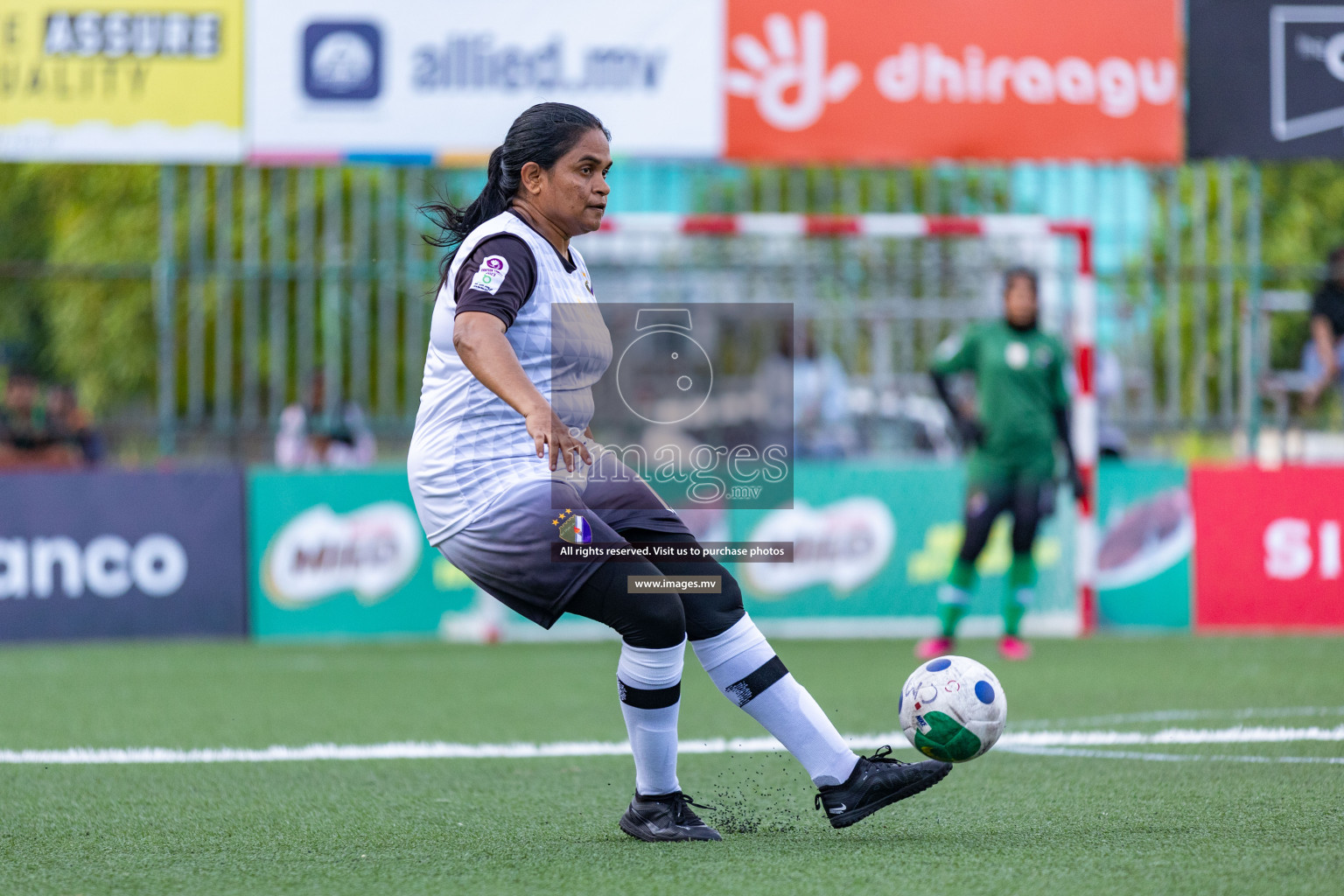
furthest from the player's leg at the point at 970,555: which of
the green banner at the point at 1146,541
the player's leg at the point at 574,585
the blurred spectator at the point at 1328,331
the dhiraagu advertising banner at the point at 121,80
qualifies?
the player's leg at the point at 574,585

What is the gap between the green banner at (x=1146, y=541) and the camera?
37.3 feet

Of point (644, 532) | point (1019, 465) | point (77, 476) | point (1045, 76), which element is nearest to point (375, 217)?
point (77, 476)

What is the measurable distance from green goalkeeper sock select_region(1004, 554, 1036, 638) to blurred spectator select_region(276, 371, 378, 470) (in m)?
4.92

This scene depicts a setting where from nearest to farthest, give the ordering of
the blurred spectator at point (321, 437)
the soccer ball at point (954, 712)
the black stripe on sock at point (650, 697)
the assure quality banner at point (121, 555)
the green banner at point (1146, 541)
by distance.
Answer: the black stripe on sock at point (650, 697) < the soccer ball at point (954, 712) < the assure quality banner at point (121, 555) < the green banner at point (1146, 541) < the blurred spectator at point (321, 437)

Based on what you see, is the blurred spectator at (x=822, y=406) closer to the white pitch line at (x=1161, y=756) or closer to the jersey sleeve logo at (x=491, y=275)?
the white pitch line at (x=1161, y=756)

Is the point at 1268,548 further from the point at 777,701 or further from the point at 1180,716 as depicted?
the point at 777,701

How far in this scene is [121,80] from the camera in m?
10.9

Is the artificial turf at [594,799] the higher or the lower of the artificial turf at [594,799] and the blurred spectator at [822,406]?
the lower

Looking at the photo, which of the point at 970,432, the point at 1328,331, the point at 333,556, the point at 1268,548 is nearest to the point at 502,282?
the point at 970,432

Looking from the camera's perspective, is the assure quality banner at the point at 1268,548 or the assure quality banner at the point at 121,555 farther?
the assure quality banner at the point at 1268,548

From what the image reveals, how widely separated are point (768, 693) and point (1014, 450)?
222 inches

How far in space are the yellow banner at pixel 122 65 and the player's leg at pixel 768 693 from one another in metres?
7.52

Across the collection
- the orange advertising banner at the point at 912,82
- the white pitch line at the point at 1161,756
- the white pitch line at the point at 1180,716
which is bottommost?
the white pitch line at the point at 1180,716

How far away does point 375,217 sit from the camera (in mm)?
16422
